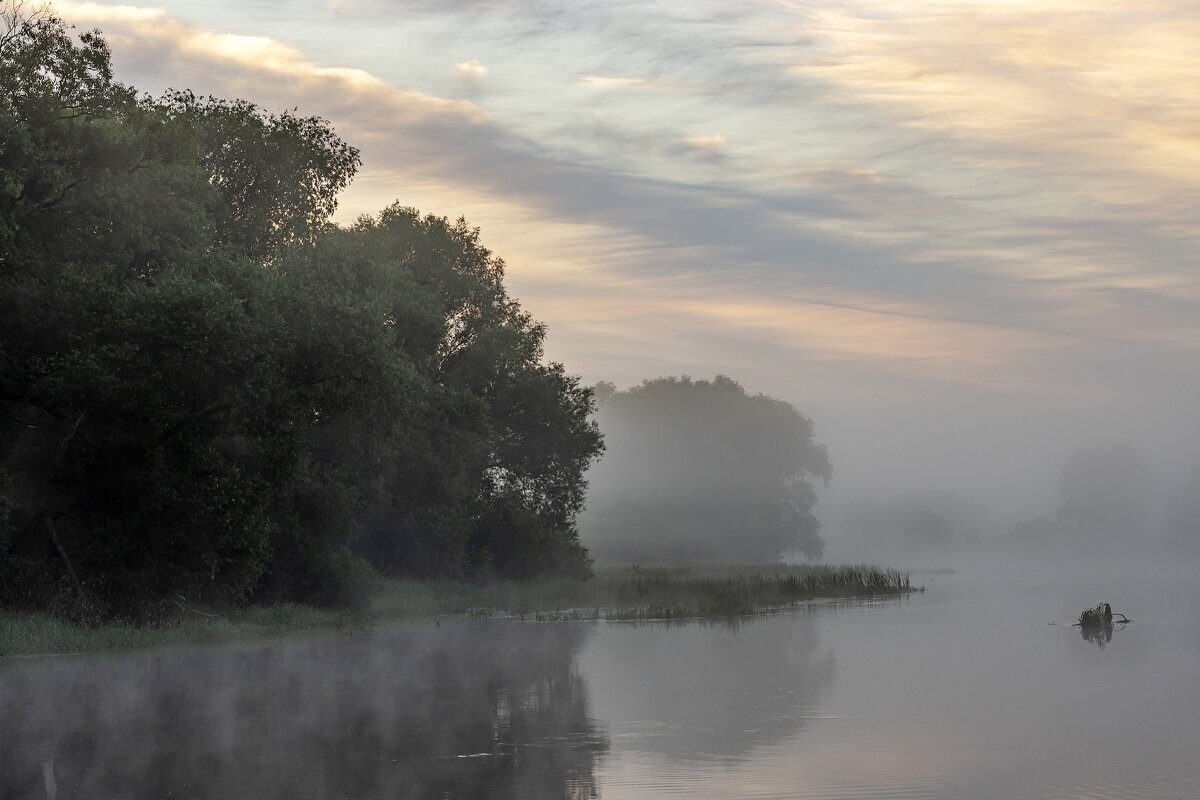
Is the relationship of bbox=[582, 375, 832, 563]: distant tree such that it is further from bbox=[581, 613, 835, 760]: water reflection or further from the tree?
bbox=[581, 613, 835, 760]: water reflection

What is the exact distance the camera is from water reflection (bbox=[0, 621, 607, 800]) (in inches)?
616

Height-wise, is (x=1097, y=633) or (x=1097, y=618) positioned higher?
(x=1097, y=618)

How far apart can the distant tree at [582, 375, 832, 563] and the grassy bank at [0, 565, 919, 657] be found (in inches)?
1915

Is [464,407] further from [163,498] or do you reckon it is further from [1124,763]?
[1124,763]

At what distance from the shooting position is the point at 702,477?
13588 cm

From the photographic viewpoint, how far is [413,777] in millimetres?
16031

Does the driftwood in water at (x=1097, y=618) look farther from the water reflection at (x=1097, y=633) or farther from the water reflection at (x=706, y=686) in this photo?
the water reflection at (x=706, y=686)

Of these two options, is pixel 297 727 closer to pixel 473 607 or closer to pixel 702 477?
pixel 473 607

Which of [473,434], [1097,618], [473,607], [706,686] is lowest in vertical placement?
[473,607]

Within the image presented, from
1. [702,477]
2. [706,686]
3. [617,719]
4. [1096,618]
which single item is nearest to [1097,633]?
[1096,618]

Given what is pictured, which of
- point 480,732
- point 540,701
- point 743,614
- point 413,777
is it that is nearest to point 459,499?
point 743,614

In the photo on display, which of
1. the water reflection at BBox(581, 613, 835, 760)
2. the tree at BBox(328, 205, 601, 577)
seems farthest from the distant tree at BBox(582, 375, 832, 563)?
the water reflection at BBox(581, 613, 835, 760)

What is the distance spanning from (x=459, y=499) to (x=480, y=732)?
1571 inches

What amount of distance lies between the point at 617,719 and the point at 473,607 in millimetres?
32161
